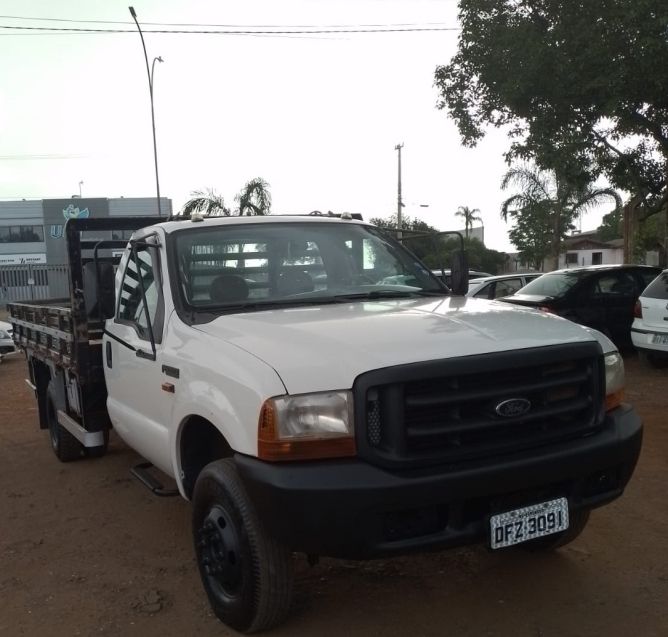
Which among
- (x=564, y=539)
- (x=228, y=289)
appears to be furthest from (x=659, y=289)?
(x=228, y=289)

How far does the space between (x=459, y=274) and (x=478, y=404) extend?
1661 millimetres

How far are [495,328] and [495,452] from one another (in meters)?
0.58

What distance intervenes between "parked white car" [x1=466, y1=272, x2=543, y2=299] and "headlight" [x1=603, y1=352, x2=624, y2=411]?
30.8 feet

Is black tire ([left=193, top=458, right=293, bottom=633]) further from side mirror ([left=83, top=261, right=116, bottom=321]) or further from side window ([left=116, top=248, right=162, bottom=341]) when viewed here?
side mirror ([left=83, top=261, right=116, bottom=321])

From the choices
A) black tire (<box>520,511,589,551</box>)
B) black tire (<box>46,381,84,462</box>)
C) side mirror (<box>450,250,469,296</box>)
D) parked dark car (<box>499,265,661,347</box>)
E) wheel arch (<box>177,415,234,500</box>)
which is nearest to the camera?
wheel arch (<box>177,415,234,500</box>)

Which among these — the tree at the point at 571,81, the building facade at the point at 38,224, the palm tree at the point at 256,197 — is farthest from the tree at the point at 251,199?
the building facade at the point at 38,224

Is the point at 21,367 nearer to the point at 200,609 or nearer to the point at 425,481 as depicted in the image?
the point at 200,609

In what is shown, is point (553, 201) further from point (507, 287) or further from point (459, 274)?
point (459, 274)

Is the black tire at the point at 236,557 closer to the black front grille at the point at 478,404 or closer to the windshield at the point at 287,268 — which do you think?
the black front grille at the point at 478,404

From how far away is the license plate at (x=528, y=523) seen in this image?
2.94m

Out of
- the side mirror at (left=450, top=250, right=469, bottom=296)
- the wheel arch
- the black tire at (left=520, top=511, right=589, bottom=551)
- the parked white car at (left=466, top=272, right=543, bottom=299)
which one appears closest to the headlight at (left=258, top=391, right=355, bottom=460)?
the wheel arch

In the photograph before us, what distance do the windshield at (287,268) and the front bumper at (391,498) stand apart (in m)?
1.24

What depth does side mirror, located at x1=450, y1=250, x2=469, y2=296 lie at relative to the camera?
4441 millimetres

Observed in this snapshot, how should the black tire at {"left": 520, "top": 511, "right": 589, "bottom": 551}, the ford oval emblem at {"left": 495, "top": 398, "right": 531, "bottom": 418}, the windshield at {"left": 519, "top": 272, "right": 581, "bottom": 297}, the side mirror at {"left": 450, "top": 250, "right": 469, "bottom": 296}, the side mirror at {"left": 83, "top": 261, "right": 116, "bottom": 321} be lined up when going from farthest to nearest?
1. the windshield at {"left": 519, "top": 272, "right": 581, "bottom": 297}
2. the side mirror at {"left": 83, "top": 261, "right": 116, "bottom": 321}
3. the side mirror at {"left": 450, "top": 250, "right": 469, "bottom": 296}
4. the black tire at {"left": 520, "top": 511, "right": 589, "bottom": 551}
5. the ford oval emblem at {"left": 495, "top": 398, "right": 531, "bottom": 418}
